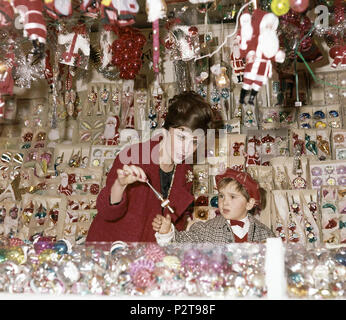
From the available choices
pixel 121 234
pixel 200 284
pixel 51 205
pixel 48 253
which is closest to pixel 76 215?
pixel 51 205

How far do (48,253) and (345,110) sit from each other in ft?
7.94

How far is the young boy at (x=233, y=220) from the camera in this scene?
262 centimetres

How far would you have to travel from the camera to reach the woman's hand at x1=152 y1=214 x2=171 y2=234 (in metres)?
2.29

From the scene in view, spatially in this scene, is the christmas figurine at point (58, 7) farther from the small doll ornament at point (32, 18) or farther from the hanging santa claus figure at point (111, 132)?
the hanging santa claus figure at point (111, 132)

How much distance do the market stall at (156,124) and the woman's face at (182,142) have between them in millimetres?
207

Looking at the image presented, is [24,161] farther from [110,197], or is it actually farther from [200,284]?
[200,284]

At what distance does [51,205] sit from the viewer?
130 inches

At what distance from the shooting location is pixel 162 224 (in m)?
2.30

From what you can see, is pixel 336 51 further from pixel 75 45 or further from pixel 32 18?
pixel 32 18

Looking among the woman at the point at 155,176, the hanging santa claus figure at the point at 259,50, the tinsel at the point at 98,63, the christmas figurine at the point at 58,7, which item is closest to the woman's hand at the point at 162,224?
the woman at the point at 155,176

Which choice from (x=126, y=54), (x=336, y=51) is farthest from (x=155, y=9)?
(x=336, y=51)

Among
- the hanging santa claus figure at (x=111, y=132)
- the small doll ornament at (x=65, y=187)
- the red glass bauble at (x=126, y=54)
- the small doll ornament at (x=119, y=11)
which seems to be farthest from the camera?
the hanging santa claus figure at (x=111, y=132)

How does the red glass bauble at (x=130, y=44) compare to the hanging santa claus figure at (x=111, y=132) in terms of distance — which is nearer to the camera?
the red glass bauble at (x=130, y=44)

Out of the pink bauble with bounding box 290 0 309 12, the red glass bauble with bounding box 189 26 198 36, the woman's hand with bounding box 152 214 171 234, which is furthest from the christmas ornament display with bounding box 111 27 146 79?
the pink bauble with bounding box 290 0 309 12
